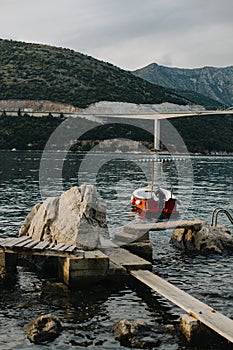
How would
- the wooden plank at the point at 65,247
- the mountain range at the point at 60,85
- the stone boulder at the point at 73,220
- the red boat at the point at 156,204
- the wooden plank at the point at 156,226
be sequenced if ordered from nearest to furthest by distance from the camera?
the wooden plank at the point at 65,247
the stone boulder at the point at 73,220
the wooden plank at the point at 156,226
the red boat at the point at 156,204
the mountain range at the point at 60,85

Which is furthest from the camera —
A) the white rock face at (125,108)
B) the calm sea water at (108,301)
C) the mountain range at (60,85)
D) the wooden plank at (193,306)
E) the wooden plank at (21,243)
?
the mountain range at (60,85)

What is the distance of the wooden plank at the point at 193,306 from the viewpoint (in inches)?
445

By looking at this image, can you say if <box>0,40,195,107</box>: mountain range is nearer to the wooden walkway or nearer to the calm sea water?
the calm sea water

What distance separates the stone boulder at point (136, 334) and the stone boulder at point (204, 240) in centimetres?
928

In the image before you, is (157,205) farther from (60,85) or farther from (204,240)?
(60,85)

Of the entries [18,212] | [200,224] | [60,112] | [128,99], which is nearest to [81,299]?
[200,224]

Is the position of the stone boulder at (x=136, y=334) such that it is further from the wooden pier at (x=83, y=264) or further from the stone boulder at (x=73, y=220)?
the stone boulder at (x=73, y=220)

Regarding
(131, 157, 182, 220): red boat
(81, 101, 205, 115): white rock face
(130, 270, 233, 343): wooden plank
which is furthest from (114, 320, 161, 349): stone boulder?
(81, 101, 205, 115): white rock face

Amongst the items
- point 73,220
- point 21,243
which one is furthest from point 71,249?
point 73,220

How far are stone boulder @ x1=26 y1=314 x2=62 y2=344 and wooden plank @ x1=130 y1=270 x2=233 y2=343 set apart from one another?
126 inches

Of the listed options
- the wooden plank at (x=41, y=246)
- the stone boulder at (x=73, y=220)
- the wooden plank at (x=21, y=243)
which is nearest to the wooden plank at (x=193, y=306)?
the stone boulder at (x=73, y=220)

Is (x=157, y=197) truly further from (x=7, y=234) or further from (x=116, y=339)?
(x=116, y=339)

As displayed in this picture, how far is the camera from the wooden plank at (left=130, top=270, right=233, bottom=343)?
37.1 ft

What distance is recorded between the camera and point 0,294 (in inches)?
586
